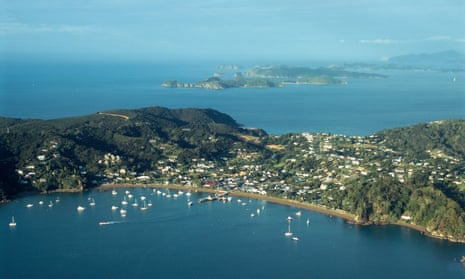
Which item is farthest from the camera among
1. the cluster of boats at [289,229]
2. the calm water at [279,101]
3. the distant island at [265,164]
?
the calm water at [279,101]

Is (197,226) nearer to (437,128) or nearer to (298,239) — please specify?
(298,239)

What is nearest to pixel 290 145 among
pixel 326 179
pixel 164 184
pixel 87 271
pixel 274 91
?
pixel 326 179

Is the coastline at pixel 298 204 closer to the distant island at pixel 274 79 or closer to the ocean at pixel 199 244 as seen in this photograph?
the ocean at pixel 199 244

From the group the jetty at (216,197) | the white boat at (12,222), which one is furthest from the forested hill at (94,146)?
the jetty at (216,197)

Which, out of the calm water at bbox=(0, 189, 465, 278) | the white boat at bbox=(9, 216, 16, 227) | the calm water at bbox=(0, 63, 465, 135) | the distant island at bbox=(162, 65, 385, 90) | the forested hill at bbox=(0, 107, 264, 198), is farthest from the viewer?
the distant island at bbox=(162, 65, 385, 90)

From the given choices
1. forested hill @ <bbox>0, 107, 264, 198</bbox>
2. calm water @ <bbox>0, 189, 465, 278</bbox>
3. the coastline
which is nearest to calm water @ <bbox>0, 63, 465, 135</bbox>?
forested hill @ <bbox>0, 107, 264, 198</bbox>

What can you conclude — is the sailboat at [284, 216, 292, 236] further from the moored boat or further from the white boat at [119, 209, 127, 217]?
the moored boat
